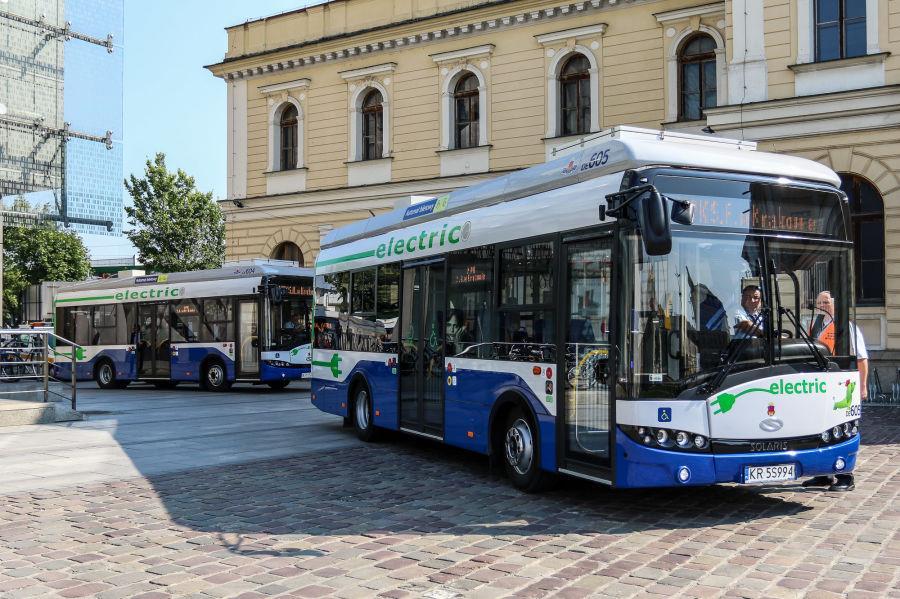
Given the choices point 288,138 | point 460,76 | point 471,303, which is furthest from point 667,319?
point 288,138

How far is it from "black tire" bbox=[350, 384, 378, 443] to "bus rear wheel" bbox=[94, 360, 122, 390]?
16989 millimetres

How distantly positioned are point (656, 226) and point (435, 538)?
2.95 m

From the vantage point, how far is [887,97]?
1961 centimetres

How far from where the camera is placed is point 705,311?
25.2 feet

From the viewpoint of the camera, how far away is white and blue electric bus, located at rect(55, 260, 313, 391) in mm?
24547

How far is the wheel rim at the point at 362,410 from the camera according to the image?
1354 cm

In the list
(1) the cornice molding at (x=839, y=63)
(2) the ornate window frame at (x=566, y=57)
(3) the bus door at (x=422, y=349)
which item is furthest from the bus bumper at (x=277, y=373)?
(1) the cornice molding at (x=839, y=63)

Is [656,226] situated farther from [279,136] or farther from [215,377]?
[279,136]

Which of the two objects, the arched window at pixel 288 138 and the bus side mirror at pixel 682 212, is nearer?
the bus side mirror at pixel 682 212

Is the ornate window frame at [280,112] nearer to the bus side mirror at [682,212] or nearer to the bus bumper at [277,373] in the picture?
the bus bumper at [277,373]

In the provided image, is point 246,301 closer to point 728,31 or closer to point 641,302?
point 728,31

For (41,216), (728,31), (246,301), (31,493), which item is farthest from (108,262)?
(31,493)

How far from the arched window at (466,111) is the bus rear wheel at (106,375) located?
12.4m

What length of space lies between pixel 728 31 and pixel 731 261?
49.9ft
